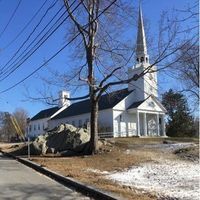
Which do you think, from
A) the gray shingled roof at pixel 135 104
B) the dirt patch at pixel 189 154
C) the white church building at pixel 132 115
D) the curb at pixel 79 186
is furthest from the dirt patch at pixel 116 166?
the gray shingled roof at pixel 135 104

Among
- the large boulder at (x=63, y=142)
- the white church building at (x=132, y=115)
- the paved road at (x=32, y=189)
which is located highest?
the white church building at (x=132, y=115)

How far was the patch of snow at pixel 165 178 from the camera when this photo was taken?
12.0 metres

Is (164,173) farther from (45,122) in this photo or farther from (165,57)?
(45,122)

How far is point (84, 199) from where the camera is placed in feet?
38.5

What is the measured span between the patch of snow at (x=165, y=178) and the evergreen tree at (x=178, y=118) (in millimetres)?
56747

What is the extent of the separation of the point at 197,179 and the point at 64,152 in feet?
48.4

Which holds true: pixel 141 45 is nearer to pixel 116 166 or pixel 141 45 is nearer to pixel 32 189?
pixel 116 166

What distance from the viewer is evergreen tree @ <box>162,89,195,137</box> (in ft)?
248

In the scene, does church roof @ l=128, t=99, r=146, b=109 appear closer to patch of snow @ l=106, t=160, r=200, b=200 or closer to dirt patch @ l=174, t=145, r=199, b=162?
dirt patch @ l=174, t=145, r=199, b=162

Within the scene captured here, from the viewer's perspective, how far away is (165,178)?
14.9 metres

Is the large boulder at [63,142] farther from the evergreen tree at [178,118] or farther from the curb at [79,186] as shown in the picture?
the evergreen tree at [178,118]

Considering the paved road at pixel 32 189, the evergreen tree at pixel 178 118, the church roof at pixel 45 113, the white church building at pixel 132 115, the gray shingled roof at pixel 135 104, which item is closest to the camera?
the paved road at pixel 32 189

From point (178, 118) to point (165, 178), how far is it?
2484 inches

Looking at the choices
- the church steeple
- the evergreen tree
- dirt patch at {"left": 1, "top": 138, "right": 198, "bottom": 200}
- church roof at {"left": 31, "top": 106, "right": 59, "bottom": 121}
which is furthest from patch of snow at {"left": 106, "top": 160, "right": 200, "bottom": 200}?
church roof at {"left": 31, "top": 106, "right": 59, "bottom": 121}
